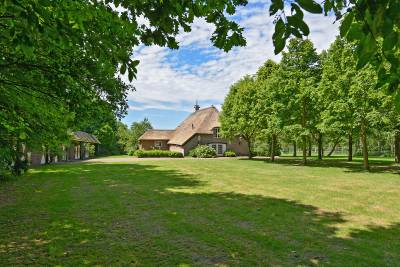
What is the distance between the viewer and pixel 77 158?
46062 mm

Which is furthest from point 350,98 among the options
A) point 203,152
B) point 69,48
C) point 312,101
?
point 203,152

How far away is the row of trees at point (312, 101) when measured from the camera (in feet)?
73.9

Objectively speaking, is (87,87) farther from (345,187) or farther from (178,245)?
(345,187)

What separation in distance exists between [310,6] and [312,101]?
93.6ft

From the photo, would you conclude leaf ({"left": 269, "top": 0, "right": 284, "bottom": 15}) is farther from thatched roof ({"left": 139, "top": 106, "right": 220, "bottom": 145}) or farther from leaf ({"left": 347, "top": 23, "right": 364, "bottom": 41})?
thatched roof ({"left": 139, "top": 106, "right": 220, "bottom": 145})

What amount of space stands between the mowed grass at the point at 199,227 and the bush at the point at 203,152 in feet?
108

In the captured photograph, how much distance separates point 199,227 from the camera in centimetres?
856

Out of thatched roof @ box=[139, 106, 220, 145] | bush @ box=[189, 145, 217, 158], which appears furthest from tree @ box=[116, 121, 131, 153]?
bush @ box=[189, 145, 217, 158]

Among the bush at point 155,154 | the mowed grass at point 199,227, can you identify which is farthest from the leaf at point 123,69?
the bush at point 155,154

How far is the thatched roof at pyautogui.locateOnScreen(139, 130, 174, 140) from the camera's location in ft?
202

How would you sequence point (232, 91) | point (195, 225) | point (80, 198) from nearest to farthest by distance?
point (195, 225)
point (80, 198)
point (232, 91)

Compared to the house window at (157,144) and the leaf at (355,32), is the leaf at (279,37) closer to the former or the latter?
the leaf at (355,32)

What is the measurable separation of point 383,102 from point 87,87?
19.6 meters

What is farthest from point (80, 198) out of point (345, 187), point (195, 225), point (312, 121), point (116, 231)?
point (312, 121)
